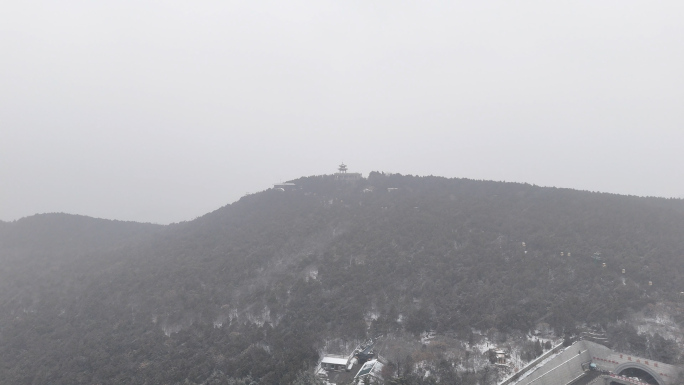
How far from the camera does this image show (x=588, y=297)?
36469 millimetres

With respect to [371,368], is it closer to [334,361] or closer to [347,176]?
[334,361]

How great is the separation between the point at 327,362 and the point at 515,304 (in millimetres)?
16135

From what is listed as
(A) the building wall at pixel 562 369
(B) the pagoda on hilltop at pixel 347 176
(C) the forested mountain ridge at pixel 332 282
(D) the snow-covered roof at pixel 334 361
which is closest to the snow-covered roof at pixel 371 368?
(D) the snow-covered roof at pixel 334 361

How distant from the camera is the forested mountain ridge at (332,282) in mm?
35500

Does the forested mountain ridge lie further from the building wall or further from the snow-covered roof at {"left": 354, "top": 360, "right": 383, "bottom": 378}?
the snow-covered roof at {"left": 354, "top": 360, "right": 383, "bottom": 378}

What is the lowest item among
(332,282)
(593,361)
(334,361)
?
(593,361)

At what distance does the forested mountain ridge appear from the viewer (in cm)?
3550

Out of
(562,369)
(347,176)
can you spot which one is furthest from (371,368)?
(347,176)

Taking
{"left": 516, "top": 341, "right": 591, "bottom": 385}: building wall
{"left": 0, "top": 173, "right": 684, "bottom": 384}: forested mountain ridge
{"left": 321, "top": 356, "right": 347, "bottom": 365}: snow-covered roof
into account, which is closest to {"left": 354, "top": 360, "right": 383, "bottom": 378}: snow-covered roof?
{"left": 321, "top": 356, "right": 347, "bottom": 365}: snow-covered roof

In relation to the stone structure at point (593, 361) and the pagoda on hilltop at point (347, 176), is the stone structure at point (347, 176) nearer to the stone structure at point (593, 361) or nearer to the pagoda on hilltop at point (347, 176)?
the pagoda on hilltop at point (347, 176)

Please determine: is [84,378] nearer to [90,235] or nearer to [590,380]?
[590,380]

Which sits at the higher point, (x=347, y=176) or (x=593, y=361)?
(x=347, y=176)

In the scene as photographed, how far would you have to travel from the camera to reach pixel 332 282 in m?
43.7

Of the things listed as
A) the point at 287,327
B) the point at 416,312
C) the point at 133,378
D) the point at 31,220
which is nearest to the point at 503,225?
the point at 416,312
